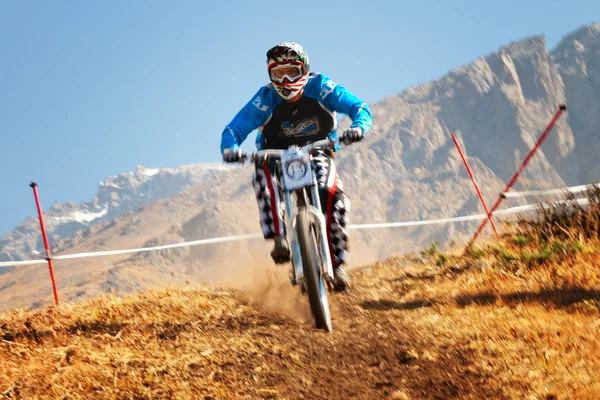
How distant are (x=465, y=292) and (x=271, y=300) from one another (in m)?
1.94

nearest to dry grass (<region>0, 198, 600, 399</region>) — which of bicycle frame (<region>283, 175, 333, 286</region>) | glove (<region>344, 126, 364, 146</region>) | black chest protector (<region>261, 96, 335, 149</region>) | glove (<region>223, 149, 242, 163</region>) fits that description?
bicycle frame (<region>283, 175, 333, 286</region>)

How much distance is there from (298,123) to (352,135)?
113 cm

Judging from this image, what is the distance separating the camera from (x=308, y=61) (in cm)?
599

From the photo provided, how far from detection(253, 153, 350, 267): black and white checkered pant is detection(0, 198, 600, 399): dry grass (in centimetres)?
69

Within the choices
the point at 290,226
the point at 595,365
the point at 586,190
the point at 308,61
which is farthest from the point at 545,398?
the point at 586,190

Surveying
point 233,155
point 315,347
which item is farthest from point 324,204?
point 315,347

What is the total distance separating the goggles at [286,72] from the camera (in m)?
5.88

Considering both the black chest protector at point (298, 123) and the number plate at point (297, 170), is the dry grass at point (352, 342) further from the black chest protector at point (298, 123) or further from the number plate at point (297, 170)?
the black chest protector at point (298, 123)

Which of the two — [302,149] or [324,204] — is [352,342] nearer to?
[324,204]

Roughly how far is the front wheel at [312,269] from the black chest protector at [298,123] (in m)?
1.53

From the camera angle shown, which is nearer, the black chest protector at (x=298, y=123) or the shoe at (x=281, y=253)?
the shoe at (x=281, y=253)

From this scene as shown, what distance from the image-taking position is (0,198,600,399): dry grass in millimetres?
3691

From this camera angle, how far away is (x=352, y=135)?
5.28m

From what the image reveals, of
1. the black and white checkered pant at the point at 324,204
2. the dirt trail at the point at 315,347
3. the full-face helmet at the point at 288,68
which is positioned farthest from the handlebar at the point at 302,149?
the dirt trail at the point at 315,347
